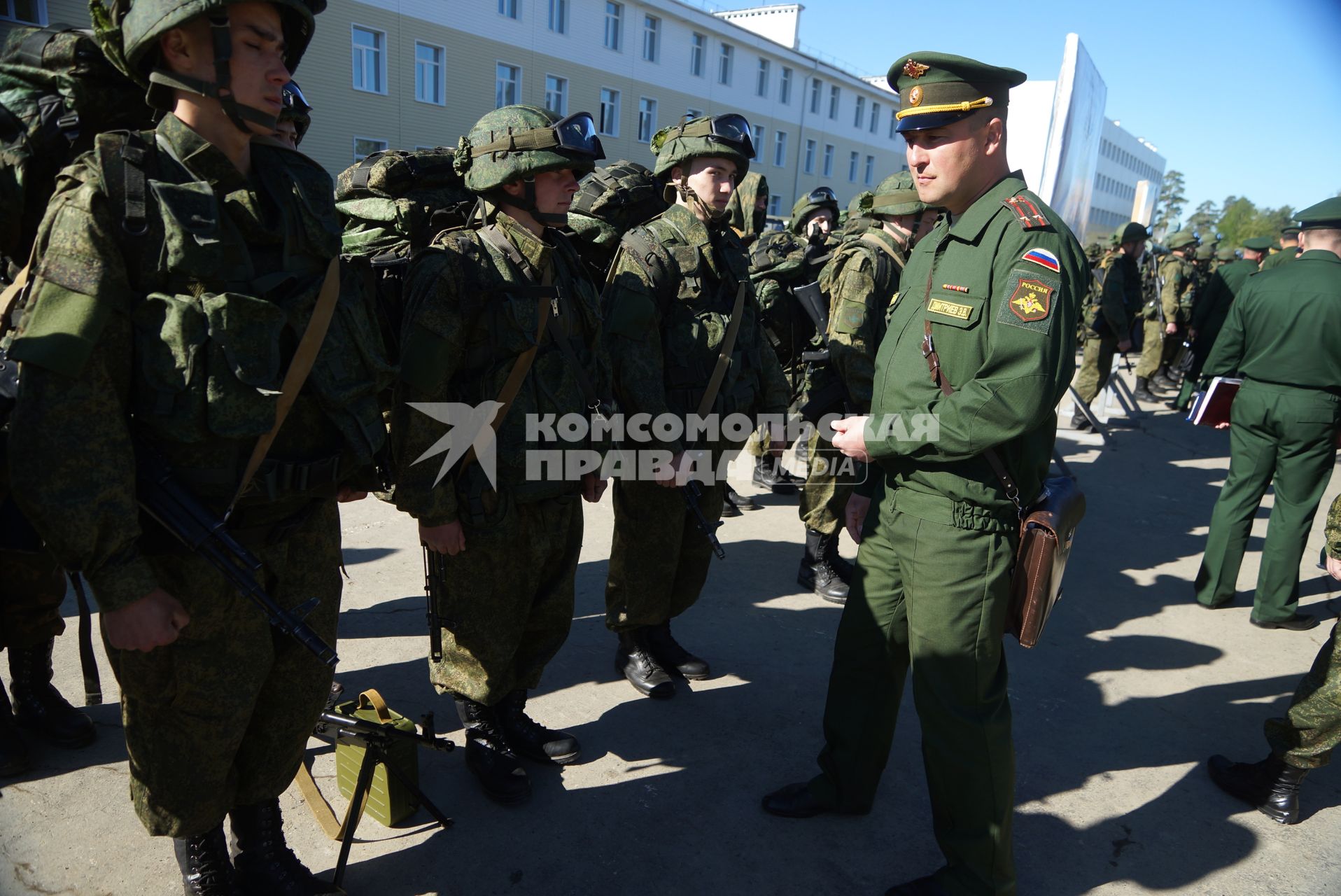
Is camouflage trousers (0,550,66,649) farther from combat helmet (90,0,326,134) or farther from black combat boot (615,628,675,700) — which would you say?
black combat boot (615,628,675,700)

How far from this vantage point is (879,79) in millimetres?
47688

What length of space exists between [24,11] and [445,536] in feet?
57.6

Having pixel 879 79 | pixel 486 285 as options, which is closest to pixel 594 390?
pixel 486 285

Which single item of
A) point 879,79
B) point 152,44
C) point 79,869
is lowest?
point 79,869

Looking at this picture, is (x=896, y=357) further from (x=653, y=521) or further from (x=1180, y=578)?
(x=1180, y=578)

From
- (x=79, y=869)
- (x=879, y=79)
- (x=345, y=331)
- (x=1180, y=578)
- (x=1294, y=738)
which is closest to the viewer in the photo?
(x=345, y=331)

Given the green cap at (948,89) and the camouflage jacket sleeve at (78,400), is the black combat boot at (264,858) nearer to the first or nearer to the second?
the camouflage jacket sleeve at (78,400)

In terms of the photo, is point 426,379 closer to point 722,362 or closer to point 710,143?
point 722,362

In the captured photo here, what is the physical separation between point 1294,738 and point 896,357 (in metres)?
2.04

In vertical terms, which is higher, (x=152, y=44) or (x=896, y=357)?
(x=152, y=44)

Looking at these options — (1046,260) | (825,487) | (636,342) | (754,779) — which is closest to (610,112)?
(825,487)

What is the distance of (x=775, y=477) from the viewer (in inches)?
273

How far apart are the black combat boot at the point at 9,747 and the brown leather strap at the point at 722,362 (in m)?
2.69

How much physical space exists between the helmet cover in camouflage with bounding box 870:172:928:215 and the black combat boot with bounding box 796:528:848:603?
1866mm
